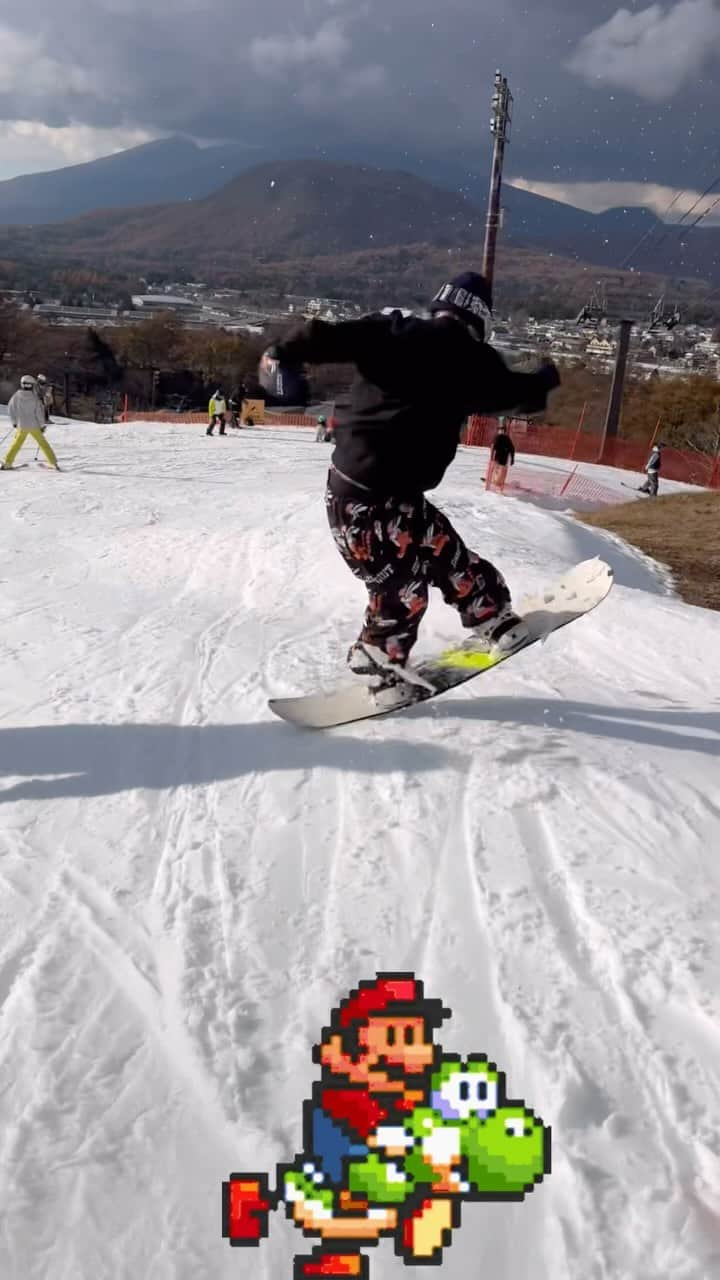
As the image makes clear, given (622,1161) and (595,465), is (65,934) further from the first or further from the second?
(595,465)

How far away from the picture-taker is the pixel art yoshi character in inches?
64.8

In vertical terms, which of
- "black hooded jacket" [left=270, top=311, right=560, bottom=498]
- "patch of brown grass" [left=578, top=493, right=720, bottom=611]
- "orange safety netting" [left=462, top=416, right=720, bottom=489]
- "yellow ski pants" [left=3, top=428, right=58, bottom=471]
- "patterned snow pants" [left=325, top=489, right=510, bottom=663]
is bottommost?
"orange safety netting" [left=462, top=416, right=720, bottom=489]

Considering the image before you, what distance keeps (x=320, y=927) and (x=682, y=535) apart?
13059 mm

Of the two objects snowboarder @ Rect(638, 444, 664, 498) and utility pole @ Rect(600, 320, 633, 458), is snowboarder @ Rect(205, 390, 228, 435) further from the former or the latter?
utility pole @ Rect(600, 320, 633, 458)

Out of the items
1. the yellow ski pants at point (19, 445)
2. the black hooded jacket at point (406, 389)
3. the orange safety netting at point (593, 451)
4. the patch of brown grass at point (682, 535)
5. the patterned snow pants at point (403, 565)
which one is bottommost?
the orange safety netting at point (593, 451)

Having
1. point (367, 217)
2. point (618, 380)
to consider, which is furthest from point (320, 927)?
point (618, 380)

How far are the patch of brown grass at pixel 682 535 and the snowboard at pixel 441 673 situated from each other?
4.75m

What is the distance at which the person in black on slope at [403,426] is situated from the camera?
3357 mm

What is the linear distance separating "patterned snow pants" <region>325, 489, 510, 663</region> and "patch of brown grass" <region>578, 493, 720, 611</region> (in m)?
5.47

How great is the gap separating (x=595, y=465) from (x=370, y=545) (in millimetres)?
31886

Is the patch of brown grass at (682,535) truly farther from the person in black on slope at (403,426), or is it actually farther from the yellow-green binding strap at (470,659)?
the person in black on slope at (403,426)

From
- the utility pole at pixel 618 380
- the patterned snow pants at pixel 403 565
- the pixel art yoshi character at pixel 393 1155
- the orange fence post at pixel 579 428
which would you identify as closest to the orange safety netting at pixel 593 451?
the orange fence post at pixel 579 428

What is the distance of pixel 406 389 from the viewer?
3.44 m

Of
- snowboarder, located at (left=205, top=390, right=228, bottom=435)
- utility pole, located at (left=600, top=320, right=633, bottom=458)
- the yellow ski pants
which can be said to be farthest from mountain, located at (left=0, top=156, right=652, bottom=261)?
the yellow ski pants
